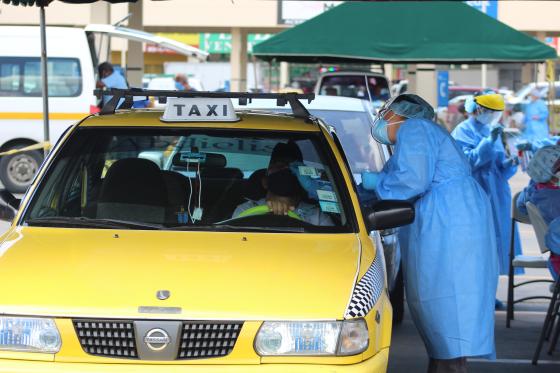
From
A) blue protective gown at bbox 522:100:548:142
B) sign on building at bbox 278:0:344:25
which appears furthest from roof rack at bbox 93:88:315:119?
sign on building at bbox 278:0:344:25

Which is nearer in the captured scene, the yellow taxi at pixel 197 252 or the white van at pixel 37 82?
the yellow taxi at pixel 197 252

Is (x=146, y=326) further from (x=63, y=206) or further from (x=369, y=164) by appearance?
(x=369, y=164)

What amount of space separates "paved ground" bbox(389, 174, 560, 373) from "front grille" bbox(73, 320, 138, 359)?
9.58ft

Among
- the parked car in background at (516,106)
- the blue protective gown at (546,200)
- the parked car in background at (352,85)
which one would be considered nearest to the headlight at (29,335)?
the blue protective gown at (546,200)

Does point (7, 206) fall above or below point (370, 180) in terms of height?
below

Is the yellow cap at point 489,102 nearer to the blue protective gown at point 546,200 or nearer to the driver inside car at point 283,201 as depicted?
the blue protective gown at point 546,200

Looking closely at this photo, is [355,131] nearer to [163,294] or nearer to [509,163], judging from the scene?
[509,163]

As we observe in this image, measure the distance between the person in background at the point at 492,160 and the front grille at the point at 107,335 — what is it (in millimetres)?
5409

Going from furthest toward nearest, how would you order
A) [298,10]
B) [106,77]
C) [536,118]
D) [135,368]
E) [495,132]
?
[298,10] → [536,118] → [106,77] → [495,132] → [135,368]

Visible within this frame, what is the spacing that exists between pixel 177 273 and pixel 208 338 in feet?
1.34

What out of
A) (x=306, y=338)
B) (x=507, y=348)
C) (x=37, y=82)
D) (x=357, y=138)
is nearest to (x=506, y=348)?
(x=507, y=348)

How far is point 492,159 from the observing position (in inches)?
347

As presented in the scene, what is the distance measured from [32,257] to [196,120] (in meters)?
1.29

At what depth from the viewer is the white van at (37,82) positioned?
16609mm
